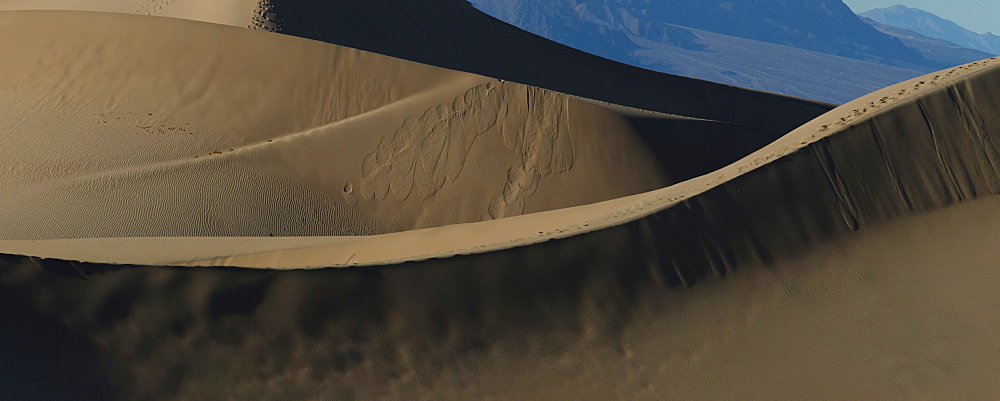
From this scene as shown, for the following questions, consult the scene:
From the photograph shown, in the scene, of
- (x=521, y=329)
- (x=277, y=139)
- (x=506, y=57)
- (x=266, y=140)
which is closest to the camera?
(x=521, y=329)

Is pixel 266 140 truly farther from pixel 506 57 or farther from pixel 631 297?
pixel 506 57

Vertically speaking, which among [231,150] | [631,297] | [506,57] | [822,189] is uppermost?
[506,57]

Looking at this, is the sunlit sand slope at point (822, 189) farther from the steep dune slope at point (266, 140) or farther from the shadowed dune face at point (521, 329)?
the steep dune slope at point (266, 140)

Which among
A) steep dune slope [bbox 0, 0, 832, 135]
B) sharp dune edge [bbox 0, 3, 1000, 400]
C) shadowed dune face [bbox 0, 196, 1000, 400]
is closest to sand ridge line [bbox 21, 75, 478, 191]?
sharp dune edge [bbox 0, 3, 1000, 400]

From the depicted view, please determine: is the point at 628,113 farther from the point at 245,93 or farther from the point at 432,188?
the point at 245,93

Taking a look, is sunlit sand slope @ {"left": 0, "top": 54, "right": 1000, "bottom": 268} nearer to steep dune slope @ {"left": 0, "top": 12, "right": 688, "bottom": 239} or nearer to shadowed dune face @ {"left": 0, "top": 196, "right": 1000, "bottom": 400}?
shadowed dune face @ {"left": 0, "top": 196, "right": 1000, "bottom": 400}

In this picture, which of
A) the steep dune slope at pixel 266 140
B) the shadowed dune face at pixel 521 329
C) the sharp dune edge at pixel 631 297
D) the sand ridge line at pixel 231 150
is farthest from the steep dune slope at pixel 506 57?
the shadowed dune face at pixel 521 329

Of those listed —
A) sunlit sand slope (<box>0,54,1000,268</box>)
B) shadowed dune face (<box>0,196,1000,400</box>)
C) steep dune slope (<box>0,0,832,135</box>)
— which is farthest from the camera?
steep dune slope (<box>0,0,832,135</box>)

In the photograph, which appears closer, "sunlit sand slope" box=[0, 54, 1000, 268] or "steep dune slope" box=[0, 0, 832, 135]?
"sunlit sand slope" box=[0, 54, 1000, 268]

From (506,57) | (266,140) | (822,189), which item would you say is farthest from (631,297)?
(506,57)

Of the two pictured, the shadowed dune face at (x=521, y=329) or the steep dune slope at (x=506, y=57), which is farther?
the steep dune slope at (x=506, y=57)

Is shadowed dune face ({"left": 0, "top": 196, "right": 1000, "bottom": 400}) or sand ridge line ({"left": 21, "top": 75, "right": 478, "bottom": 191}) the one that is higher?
sand ridge line ({"left": 21, "top": 75, "right": 478, "bottom": 191})

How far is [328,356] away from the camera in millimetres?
5289

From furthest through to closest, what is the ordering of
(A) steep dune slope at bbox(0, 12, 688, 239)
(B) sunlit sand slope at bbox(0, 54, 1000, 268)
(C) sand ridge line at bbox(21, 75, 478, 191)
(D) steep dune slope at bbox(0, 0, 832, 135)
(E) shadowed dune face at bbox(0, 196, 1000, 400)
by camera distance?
(D) steep dune slope at bbox(0, 0, 832, 135) < (C) sand ridge line at bbox(21, 75, 478, 191) < (A) steep dune slope at bbox(0, 12, 688, 239) < (B) sunlit sand slope at bbox(0, 54, 1000, 268) < (E) shadowed dune face at bbox(0, 196, 1000, 400)
